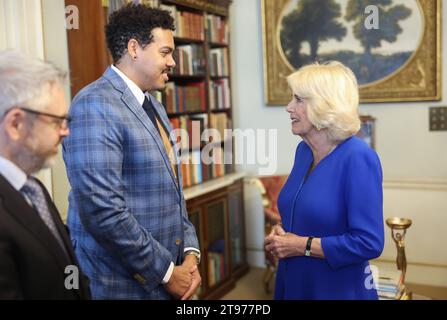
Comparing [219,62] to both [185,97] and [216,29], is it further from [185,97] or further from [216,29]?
[185,97]

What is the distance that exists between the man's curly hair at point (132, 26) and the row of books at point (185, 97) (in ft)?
4.50

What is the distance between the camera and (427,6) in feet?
9.98

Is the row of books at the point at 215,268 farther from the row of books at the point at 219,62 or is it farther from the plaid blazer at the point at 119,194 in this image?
the plaid blazer at the point at 119,194

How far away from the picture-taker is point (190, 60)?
3.05m

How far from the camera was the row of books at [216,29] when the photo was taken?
324cm

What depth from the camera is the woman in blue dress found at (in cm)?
130

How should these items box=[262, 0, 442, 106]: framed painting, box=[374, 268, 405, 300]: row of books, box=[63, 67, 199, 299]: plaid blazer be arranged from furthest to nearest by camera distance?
box=[262, 0, 442, 106]: framed painting, box=[374, 268, 405, 300]: row of books, box=[63, 67, 199, 299]: plaid blazer

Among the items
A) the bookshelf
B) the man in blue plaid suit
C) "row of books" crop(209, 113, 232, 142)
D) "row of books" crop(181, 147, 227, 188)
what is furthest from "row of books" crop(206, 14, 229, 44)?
the man in blue plaid suit

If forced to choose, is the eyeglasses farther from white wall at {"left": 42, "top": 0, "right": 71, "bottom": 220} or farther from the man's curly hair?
white wall at {"left": 42, "top": 0, "right": 71, "bottom": 220}

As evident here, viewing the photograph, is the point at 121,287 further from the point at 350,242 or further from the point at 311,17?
the point at 311,17

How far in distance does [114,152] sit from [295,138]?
2.30 m

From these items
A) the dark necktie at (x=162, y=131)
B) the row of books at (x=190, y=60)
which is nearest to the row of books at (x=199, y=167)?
the row of books at (x=190, y=60)

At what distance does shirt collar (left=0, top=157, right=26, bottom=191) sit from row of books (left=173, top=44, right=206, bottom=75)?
6.99 feet

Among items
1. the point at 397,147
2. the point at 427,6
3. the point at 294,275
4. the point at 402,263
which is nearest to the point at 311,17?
the point at 427,6
